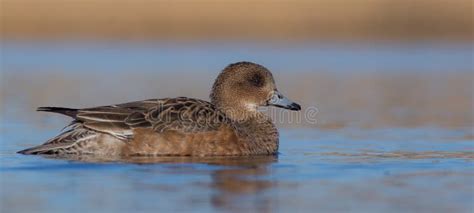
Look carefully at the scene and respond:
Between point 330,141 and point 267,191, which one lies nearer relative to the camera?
point 267,191

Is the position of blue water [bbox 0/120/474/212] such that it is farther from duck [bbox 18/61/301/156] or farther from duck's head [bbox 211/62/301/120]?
duck's head [bbox 211/62/301/120]

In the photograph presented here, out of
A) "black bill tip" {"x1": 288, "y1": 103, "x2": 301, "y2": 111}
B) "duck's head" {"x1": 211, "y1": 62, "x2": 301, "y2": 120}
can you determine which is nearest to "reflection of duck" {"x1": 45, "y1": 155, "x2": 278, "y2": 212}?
"black bill tip" {"x1": 288, "y1": 103, "x2": 301, "y2": 111}

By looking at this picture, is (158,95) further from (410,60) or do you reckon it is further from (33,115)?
(410,60)

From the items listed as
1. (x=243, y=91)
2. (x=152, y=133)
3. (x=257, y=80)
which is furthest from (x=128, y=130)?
(x=257, y=80)

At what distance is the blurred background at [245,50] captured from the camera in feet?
57.2

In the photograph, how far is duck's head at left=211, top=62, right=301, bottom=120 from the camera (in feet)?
36.8

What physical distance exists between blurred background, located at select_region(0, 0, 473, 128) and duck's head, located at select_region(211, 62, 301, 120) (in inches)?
146

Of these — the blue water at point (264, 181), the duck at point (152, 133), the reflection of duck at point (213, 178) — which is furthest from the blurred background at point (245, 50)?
the reflection of duck at point (213, 178)

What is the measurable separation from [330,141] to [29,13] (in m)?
18.3

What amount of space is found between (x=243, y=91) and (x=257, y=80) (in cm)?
17

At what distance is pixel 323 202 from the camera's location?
7895mm

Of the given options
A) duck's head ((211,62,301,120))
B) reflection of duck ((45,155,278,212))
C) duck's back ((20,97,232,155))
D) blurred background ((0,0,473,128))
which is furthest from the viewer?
blurred background ((0,0,473,128))

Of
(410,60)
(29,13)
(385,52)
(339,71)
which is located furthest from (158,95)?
(29,13)

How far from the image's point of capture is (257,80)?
36.9 feet
